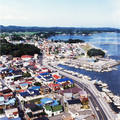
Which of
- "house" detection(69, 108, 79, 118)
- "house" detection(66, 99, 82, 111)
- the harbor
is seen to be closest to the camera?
"house" detection(69, 108, 79, 118)

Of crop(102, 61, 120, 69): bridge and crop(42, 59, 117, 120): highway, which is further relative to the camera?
crop(102, 61, 120, 69): bridge

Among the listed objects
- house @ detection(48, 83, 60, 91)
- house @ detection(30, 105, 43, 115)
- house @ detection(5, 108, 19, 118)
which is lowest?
house @ detection(5, 108, 19, 118)

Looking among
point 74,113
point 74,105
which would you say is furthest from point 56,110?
point 74,105

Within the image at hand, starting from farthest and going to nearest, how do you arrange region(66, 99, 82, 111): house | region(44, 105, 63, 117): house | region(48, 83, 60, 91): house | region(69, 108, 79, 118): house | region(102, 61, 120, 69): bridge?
1. region(102, 61, 120, 69): bridge
2. region(48, 83, 60, 91): house
3. region(66, 99, 82, 111): house
4. region(44, 105, 63, 117): house
5. region(69, 108, 79, 118): house

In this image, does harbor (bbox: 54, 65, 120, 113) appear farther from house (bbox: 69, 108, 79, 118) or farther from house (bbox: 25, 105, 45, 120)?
house (bbox: 25, 105, 45, 120)

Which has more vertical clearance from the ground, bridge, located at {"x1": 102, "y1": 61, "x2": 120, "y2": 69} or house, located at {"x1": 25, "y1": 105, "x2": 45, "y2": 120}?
bridge, located at {"x1": 102, "y1": 61, "x2": 120, "y2": 69}

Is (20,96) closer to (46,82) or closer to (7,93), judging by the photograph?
(7,93)

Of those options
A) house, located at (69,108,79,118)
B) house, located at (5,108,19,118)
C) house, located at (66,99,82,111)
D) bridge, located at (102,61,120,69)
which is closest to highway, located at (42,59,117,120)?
house, located at (66,99,82,111)

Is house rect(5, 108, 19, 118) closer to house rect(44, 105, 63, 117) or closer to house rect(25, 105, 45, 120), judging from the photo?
house rect(25, 105, 45, 120)

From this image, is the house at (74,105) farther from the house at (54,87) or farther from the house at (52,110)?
the house at (54,87)

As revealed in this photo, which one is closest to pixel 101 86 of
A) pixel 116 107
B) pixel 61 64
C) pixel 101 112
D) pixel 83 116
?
pixel 116 107

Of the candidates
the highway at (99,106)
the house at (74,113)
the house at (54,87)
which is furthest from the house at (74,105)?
the house at (54,87)
